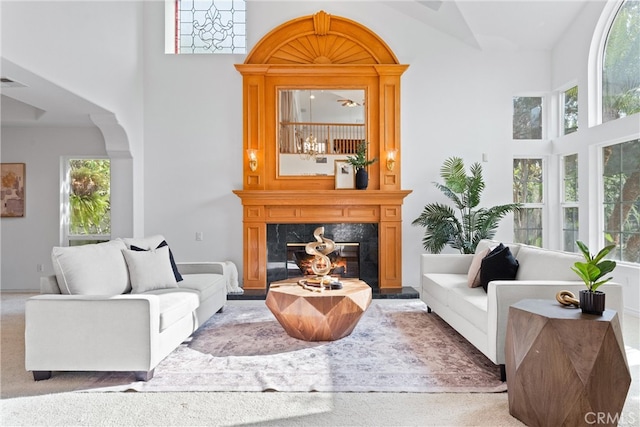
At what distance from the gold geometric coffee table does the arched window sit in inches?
145

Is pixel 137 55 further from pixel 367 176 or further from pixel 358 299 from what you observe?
pixel 358 299

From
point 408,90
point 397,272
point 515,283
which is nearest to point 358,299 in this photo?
point 515,283

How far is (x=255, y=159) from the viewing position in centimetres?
565

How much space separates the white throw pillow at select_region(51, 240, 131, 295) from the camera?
285cm

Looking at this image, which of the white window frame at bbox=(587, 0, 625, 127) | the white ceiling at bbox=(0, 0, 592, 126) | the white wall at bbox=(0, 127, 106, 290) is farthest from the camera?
the white wall at bbox=(0, 127, 106, 290)

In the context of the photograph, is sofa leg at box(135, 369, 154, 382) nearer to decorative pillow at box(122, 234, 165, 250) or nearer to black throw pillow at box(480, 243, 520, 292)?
decorative pillow at box(122, 234, 165, 250)

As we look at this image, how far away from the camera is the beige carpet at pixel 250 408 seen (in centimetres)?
216

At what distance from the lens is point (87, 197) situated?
20.6 feet

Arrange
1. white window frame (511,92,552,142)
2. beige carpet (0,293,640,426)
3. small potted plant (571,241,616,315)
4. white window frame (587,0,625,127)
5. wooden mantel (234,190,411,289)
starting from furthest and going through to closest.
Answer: white window frame (511,92,552,142)
wooden mantel (234,190,411,289)
white window frame (587,0,625,127)
beige carpet (0,293,640,426)
small potted plant (571,241,616,315)

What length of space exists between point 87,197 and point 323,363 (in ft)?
16.5

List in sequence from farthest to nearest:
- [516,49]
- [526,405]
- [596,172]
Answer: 1. [516,49]
2. [596,172]
3. [526,405]

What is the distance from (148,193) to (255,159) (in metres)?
1.62

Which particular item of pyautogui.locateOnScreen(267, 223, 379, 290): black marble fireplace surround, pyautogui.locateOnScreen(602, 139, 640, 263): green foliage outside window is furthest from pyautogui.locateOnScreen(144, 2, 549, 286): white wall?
pyautogui.locateOnScreen(602, 139, 640, 263): green foliage outside window

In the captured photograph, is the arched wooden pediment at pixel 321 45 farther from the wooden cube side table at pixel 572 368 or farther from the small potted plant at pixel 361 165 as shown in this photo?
the wooden cube side table at pixel 572 368
